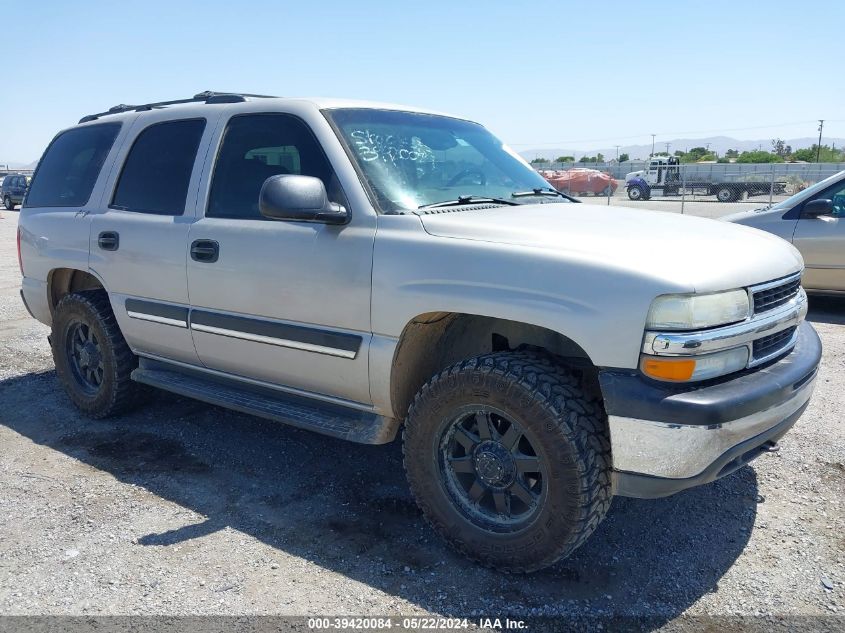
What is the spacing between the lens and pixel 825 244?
7309 mm

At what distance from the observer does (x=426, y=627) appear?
2631 millimetres

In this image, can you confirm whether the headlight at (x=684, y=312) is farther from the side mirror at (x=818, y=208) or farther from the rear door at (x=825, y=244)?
the side mirror at (x=818, y=208)

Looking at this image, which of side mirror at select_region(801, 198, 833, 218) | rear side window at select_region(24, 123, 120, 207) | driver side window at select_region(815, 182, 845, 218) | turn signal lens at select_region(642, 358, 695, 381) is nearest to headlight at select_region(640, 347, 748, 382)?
turn signal lens at select_region(642, 358, 695, 381)

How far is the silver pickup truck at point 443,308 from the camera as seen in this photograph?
2.58m

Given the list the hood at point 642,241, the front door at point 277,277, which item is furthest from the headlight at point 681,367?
the front door at point 277,277

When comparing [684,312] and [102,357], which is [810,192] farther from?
[102,357]

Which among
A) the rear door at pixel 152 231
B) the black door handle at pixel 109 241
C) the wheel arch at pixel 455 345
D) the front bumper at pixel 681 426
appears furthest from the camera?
the black door handle at pixel 109 241

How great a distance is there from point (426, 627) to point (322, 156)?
2211 mm

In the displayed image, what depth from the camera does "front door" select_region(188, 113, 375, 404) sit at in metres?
3.28

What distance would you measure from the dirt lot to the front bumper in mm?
Answer: 567

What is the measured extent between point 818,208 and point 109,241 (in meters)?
6.86

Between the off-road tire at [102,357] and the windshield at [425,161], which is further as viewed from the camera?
the off-road tire at [102,357]

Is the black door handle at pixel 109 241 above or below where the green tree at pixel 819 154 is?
below

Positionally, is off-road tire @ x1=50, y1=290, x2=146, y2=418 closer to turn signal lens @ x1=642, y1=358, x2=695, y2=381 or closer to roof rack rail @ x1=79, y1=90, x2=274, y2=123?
roof rack rail @ x1=79, y1=90, x2=274, y2=123
